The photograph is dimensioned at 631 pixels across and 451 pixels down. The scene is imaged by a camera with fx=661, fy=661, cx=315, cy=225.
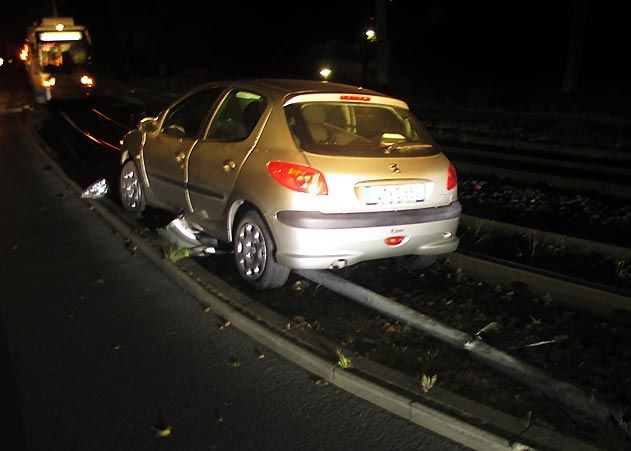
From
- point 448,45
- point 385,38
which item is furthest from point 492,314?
point 448,45

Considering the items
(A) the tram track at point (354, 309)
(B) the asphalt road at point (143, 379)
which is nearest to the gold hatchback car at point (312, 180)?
(A) the tram track at point (354, 309)

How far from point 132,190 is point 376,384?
14.5ft

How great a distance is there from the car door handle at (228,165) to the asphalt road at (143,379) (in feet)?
3.50

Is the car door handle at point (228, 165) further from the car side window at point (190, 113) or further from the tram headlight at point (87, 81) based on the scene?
the tram headlight at point (87, 81)

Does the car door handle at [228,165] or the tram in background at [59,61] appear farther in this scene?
the tram in background at [59,61]

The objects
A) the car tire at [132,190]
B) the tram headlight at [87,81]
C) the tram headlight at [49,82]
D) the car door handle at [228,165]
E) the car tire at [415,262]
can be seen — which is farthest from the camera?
the tram headlight at [87,81]

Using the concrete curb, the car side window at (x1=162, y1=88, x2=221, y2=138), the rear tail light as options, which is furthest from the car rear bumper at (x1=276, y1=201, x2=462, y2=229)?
the rear tail light

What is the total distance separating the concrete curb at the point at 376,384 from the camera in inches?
129

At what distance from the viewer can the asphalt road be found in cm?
349

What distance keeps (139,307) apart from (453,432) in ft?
8.98

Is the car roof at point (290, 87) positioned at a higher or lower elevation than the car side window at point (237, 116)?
higher

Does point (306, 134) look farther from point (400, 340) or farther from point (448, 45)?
point (448, 45)

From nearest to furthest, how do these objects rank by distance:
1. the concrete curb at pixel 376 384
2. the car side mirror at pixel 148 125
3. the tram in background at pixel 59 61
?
1. the concrete curb at pixel 376 384
2. the car side mirror at pixel 148 125
3. the tram in background at pixel 59 61

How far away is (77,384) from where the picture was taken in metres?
3.99
